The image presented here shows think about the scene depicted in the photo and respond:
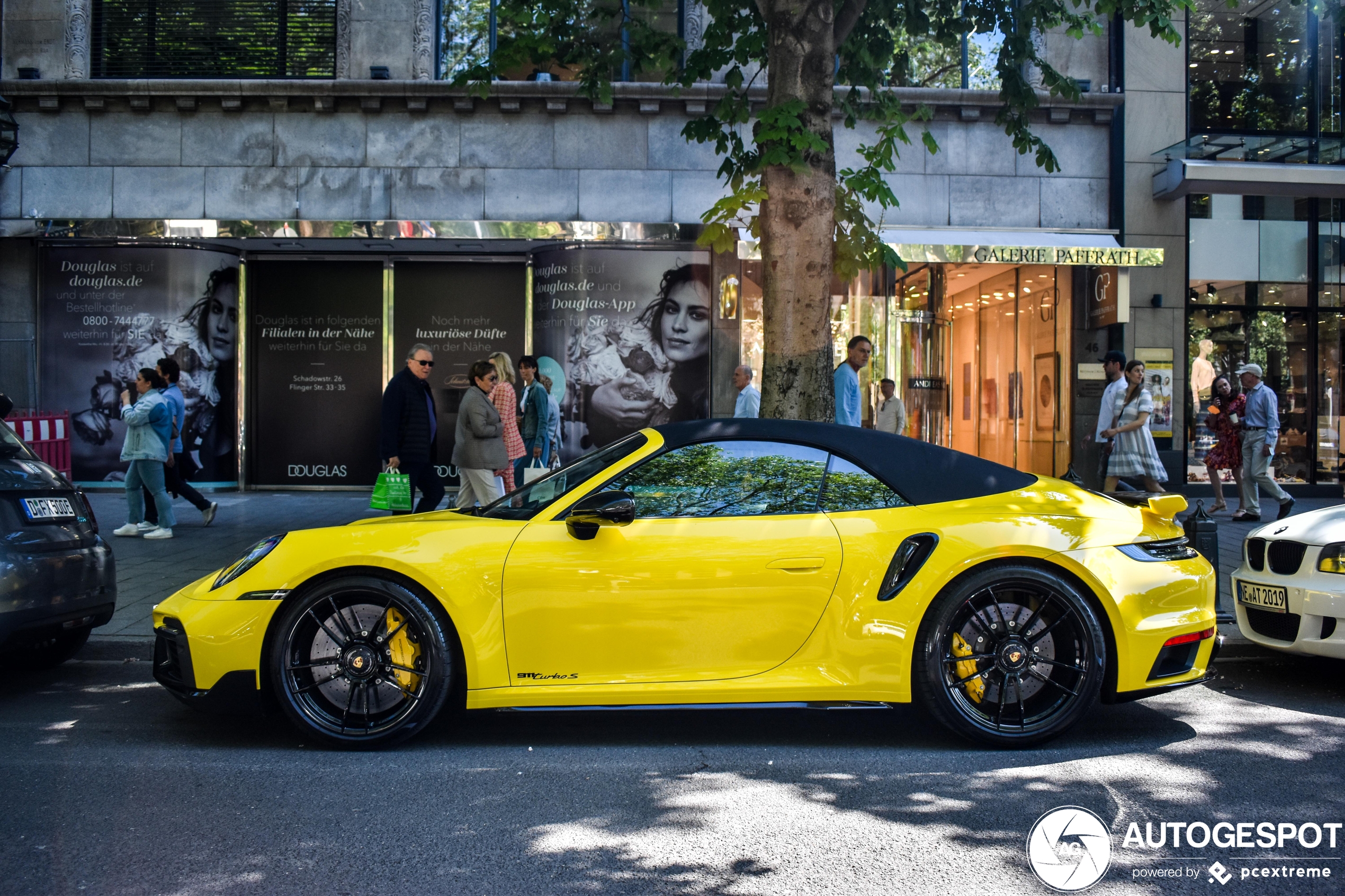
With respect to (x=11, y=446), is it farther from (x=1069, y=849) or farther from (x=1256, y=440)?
(x=1256, y=440)

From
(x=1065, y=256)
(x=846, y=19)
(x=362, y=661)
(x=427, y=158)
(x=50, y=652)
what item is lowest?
(x=50, y=652)

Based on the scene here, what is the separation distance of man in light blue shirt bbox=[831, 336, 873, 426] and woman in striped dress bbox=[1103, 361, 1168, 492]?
2662mm

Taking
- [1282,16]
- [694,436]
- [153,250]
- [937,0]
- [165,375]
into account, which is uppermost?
[1282,16]

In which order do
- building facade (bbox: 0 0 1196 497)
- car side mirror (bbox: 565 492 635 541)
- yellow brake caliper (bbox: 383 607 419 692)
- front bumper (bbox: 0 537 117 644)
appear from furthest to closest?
1. building facade (bbox: 0 0 1196 497)
2. front bumper (bbox: 0 537 117 644)
3. yellow brake caliper (bbox: 383 607 419 692)
4. car side mirror (bbox: 565 492 635 541)

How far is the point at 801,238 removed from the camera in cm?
684

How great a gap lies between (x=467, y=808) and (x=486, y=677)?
63 centimetres

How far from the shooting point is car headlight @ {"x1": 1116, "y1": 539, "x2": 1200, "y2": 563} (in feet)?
13.7

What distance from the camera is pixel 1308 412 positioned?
1419cm

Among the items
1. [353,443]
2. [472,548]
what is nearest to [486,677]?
[472,548]

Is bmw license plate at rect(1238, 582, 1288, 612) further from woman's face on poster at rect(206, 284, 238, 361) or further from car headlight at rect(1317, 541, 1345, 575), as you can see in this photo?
woman's face on poster at rect(206, 284, 238, 361)

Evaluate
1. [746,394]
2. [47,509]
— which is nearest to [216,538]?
[47,509]

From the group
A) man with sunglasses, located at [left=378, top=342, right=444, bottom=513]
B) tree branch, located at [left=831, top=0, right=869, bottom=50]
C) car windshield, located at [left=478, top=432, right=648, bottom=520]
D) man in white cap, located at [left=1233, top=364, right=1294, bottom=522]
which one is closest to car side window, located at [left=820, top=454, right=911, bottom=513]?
car windshield, located at [left=478, top=432, right=648, bottom=520]

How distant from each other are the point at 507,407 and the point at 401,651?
5948mm

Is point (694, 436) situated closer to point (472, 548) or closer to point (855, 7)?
point (472, 548)
